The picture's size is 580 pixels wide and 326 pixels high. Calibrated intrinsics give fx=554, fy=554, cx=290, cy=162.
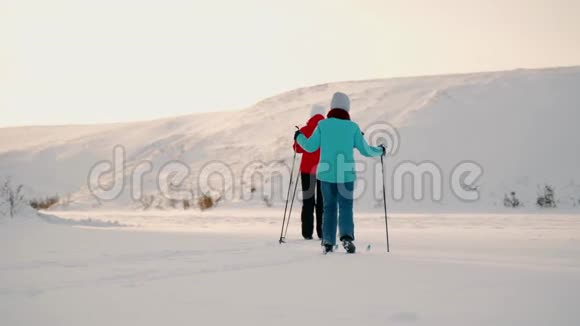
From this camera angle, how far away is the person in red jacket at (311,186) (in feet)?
26.7

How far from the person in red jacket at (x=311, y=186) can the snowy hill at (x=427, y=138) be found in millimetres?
8487

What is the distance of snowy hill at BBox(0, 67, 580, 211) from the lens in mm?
17656

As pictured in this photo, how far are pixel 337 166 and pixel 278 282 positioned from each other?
8.84 feet

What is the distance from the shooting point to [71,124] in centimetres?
6431

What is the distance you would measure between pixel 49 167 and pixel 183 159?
15.6 metres

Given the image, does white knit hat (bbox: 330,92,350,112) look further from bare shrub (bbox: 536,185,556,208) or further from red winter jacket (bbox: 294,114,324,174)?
bare shrub (bbox: 536,185,556,208)

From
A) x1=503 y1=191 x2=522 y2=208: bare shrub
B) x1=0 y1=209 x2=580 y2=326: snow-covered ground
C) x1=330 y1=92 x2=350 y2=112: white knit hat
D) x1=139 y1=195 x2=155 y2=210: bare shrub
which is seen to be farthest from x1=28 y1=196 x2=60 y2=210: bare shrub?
x1=503 y1=191 x2=522 y2=208: bare shrub

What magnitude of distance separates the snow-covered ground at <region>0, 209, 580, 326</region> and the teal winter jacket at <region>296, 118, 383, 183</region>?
0.89m

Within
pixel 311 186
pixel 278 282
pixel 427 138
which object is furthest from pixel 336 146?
pixel 427 138

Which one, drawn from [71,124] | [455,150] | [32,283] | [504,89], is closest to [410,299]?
[32,283]

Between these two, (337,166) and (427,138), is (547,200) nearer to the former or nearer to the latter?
(427,138)

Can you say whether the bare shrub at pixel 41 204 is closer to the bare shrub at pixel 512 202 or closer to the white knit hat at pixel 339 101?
the white knit hat at pixel 339 101

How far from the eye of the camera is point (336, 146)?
639cm

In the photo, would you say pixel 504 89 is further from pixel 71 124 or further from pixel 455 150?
pixel 71 124
